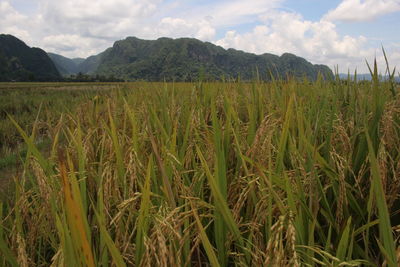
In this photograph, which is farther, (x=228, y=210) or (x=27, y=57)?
(x=27, y=57)

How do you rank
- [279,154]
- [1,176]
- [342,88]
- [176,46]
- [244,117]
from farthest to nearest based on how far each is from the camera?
[176,46] < [1,176] < [342,88] < [244,117] < [279,154]

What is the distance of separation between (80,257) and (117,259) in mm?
96

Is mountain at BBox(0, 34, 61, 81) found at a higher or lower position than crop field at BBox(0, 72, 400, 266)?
higher

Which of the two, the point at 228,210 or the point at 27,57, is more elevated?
the point at 27,57

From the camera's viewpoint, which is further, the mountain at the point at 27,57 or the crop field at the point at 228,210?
the mountain at the point at 27,57

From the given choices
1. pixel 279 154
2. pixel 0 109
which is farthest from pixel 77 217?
pixel 0 109

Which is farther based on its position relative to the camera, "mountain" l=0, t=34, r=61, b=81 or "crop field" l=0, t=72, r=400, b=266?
"mountain" l=0, t=34, r=61, b=81

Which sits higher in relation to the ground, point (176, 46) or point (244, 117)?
point (176, 46)

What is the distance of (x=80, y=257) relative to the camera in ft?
2.58

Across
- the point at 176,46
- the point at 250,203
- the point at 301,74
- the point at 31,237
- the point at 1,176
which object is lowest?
the point at 1,176

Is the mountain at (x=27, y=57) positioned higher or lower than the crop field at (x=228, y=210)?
higher

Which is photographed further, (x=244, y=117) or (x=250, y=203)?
(x=244, y=117)

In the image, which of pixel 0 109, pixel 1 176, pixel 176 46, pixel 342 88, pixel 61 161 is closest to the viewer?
pixel 61 161

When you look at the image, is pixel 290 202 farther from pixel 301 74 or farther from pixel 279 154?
pixel 301 74
